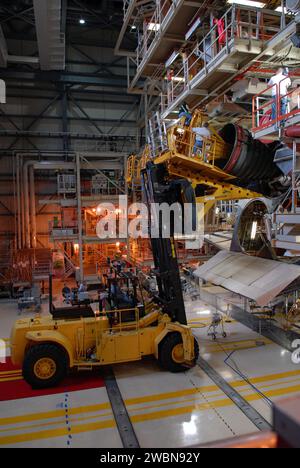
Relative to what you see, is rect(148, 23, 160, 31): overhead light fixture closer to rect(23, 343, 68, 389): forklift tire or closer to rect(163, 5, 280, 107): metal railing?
rect(163, 5, 280, 107): metal railing

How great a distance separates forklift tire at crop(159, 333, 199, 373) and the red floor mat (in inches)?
59.1

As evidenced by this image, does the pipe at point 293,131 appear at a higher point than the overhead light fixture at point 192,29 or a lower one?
lower

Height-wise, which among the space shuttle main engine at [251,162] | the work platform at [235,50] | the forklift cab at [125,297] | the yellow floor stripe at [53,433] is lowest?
the yellow floor stripe at [53,433]

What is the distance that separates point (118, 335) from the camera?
856 centimetres

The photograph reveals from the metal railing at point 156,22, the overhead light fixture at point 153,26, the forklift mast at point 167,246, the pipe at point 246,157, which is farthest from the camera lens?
the overhead light fixture at point 153,26

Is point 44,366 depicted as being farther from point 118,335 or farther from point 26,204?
point 26,204

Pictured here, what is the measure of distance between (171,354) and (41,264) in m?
13.2

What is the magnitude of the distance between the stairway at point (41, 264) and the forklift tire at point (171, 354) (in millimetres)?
11205

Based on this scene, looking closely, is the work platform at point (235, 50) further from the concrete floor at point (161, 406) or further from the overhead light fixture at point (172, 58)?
the concrete floor at point (161, 406)

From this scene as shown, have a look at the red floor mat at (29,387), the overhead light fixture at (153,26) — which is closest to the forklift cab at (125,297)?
the red floor mat at (29,387)

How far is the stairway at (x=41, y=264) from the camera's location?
1861cm

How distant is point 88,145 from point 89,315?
711 inches

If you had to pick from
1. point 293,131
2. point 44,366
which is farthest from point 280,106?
point 44,366
